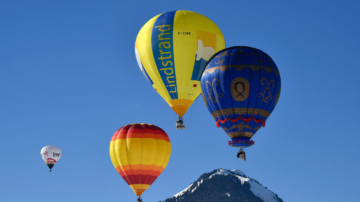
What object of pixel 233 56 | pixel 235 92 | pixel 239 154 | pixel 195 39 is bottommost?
pixel 239 154

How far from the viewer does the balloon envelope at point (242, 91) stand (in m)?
42.8

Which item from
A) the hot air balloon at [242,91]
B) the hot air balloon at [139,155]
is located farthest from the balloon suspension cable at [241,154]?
the hot air balloon at [139,155]

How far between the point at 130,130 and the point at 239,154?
14.9 m

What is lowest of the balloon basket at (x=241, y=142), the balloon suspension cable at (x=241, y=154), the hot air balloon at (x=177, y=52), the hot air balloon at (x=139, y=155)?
the balloon suspension cable at (x=241, y=154)

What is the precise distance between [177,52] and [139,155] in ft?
35.6

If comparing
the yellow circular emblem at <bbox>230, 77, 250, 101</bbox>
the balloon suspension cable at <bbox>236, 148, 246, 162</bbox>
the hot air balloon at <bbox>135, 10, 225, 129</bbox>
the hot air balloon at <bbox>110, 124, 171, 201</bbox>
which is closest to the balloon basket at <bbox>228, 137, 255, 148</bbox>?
the balloon suspension cable at <bbox>236, 148, 246, 162</bbox>

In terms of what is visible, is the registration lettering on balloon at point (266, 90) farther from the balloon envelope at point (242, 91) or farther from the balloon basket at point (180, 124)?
the balloon basket at point (180, 124)

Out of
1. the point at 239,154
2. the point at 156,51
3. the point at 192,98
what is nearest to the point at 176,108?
the point at 192,98

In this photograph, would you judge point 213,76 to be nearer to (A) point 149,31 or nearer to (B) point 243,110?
(B) point 243,110

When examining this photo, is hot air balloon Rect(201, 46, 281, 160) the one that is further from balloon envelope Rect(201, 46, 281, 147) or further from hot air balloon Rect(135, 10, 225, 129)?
hot air balloon Rect(135, 10, 225, 129)

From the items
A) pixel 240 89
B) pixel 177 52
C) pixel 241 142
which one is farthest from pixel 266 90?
pixel 177 52

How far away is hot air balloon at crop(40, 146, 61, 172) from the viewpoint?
73.8 metres

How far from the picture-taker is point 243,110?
4288 cm

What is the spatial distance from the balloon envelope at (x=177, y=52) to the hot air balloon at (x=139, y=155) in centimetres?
574
